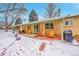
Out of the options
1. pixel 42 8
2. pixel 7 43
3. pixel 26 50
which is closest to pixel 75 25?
pixel 42 8

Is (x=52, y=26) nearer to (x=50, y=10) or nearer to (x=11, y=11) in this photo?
(x=50, y=10)

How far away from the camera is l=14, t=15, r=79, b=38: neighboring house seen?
239 centimetres

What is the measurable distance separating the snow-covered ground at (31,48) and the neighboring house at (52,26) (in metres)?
0.11

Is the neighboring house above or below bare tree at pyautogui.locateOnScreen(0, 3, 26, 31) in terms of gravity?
below

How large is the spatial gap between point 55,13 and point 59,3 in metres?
0.13

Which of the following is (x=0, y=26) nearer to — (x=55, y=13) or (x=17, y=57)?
(x=17, y=57)

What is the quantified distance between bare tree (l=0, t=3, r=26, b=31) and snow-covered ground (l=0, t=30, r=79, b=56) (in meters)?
A: 0.16

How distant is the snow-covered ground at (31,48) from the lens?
7.82 feet

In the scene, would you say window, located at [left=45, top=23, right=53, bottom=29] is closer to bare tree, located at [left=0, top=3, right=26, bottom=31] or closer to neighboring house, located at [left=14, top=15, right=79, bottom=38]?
neighboring house, located at [left=14, top=15, right=79, bottom=38]

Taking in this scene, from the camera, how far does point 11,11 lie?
2463 mm

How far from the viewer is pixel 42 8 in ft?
7.88

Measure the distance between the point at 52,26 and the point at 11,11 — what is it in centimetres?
55

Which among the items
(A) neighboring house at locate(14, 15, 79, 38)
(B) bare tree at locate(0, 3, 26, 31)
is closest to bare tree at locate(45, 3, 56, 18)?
(A) neighboring house at locate(14, 15, 79, 38)

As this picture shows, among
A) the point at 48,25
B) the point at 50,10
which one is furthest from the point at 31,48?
the point at 50,10
